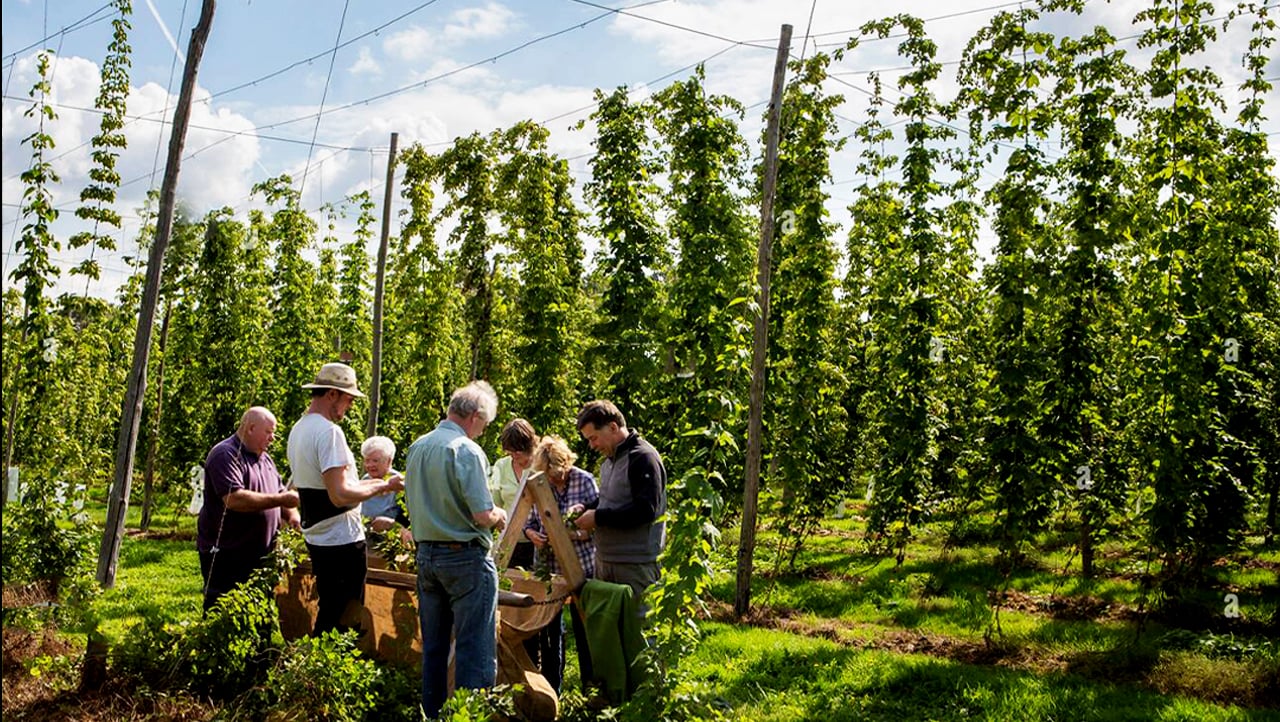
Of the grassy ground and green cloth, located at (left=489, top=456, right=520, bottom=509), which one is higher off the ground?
green cloth, located at (left=489, top=456, right=520, bottom=509)

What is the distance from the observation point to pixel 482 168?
11789mm

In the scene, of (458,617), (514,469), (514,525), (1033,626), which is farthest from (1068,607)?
(458,617)

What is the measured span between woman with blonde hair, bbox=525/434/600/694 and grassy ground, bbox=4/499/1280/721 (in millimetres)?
691

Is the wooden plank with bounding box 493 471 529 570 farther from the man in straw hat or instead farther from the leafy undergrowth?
the leafy undergrowth

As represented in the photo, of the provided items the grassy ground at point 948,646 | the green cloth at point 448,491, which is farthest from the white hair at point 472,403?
the grassy ground at point 948,646

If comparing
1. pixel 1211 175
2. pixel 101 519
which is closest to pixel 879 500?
pixel 1211 175

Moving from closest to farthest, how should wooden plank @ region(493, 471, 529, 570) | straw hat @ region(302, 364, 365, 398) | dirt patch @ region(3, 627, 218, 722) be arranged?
dirt patch @ region(3, 627, 218, 722), wooden plank @ region(493, 471, 529, 570), straw hat @ region(302, 364, 365, 398)

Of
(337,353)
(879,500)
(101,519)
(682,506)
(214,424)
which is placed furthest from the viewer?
(101,519)

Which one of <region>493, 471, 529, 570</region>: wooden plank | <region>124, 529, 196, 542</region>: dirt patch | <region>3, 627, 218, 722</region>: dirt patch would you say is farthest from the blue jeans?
<region>124, 529, 196, 542</region>: dirt patch

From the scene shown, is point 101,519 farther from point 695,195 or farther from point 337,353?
point 695,195

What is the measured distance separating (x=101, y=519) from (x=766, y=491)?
1337 cm

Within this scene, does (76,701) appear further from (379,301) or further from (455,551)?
(379,301)

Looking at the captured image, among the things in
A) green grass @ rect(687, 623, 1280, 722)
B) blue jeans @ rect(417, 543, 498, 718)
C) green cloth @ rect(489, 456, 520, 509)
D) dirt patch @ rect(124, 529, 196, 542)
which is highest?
green cloth @ rect(489, 456, 520, 509)

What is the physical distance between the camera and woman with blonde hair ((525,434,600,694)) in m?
5.83
